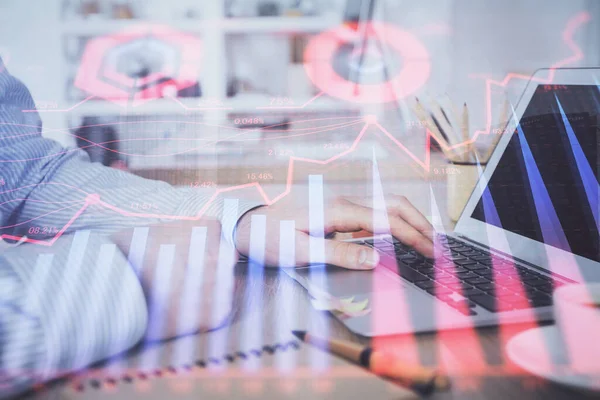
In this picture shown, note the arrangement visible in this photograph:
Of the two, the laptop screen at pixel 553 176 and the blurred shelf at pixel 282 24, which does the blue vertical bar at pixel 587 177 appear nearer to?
the laptop screen at pixel 553 176

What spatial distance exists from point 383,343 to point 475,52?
45.7 inches

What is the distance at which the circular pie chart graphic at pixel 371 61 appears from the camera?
130 centimetres

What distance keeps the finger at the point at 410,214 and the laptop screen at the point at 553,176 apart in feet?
0.23

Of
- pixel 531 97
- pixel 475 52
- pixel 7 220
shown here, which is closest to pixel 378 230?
pixel 531 97

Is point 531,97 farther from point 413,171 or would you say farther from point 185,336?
point 413,171

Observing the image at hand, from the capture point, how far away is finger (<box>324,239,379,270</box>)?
17.7 inches

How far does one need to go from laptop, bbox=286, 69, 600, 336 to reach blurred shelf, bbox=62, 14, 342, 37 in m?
0.88

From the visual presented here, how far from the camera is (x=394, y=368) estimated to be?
25 cm

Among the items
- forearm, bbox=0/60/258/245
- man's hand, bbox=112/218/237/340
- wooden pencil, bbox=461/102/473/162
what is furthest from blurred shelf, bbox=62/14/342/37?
man's hand, bbox=112/218/237/340

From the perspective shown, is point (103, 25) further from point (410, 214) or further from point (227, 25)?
point (410, 214)

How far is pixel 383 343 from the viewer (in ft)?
0.98

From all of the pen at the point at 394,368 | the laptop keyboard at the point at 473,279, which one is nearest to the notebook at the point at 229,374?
A: the pen at the point at 394,368

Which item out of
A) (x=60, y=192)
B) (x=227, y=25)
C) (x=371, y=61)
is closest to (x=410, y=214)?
(x=60, y=192)
